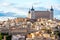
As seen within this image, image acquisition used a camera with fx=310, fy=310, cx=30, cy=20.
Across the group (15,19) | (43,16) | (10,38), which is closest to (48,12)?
(43,16)

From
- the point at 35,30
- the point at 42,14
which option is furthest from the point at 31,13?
the point at 35,30

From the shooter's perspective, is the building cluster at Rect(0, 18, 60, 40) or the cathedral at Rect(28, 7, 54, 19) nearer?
the building cluster at Rect(0, 18, 60, 40)

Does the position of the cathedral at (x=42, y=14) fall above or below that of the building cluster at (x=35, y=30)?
below

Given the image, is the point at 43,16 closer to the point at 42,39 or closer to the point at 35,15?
the point at 35,15

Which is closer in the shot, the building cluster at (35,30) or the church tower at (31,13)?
the building cluster at (35,30)

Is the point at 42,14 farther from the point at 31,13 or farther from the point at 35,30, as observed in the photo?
the point at 35,30

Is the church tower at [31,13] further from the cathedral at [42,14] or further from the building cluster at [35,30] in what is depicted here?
the building cluster at [35,30]

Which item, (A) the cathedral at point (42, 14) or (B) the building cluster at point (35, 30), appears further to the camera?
(A) the cathedral at point (42, 14)

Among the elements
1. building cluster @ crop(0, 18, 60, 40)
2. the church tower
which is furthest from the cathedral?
building cluster @ crop(0, 18, 60, 40)

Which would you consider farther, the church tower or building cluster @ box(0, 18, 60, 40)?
the church tower

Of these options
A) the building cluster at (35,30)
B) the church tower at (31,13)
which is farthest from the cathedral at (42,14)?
the building cluster at (35,30)

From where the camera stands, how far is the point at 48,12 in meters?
35.8

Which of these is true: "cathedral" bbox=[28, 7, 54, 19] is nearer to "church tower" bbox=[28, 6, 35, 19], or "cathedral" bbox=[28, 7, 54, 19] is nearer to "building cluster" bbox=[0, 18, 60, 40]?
"church tower" bbox=[28, 6, 35, 19]

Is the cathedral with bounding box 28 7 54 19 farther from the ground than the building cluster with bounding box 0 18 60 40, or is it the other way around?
the building cluster with bounding box 0 18 60 40
